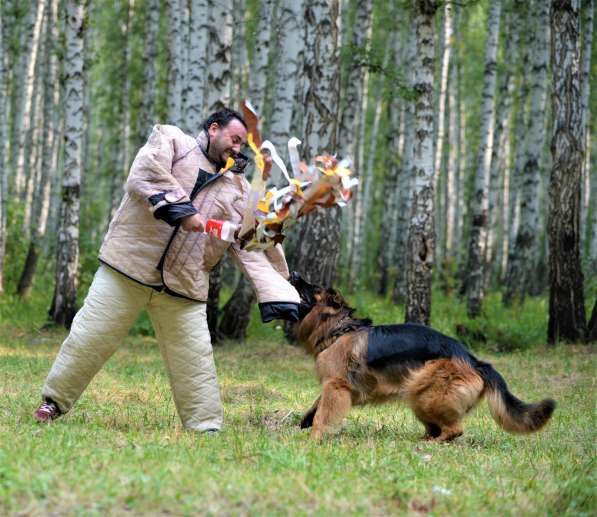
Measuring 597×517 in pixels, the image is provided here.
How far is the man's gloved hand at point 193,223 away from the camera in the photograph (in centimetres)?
616

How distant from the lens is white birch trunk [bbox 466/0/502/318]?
18.4 m

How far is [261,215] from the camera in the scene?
6258mm

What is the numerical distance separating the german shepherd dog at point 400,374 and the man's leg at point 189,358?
84 centimetres

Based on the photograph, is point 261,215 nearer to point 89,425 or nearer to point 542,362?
point 89,425

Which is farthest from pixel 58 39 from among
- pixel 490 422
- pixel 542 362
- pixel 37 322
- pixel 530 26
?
pixel 490 422

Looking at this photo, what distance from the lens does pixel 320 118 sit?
42.8 feet

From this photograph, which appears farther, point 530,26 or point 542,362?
point 530,26

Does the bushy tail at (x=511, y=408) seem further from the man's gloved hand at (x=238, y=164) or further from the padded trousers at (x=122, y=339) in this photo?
the man's gloved hand at (x=238, y=164)

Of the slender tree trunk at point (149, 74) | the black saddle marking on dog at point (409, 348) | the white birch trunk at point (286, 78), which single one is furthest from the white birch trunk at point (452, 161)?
the black saddle marking on dog at point (409, 348)

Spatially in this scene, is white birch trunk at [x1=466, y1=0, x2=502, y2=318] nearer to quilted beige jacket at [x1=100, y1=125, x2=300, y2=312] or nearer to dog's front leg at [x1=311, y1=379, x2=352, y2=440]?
dog's front leg at [x1=311, y1=379, x2=352, y2=440]

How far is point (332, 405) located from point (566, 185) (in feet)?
25.9

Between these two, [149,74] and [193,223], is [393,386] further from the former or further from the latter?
[149,74]

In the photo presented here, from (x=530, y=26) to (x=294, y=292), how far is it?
2008 centimetres

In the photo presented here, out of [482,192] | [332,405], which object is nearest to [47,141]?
[482,192]
